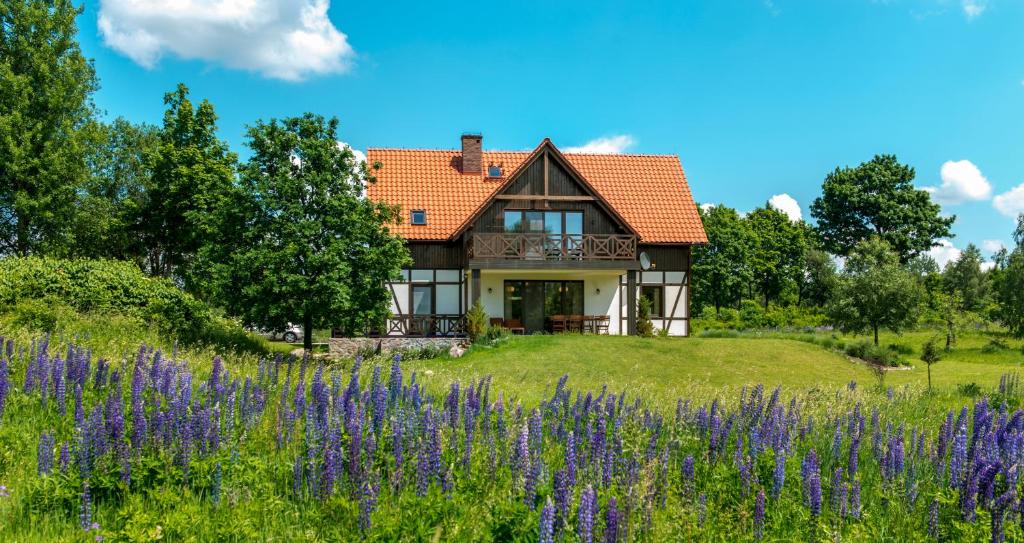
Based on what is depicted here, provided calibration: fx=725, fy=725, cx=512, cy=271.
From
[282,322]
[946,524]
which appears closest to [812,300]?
[282,322]

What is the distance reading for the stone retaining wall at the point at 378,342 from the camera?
84.2ft

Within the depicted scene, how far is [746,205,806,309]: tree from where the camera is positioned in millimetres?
53125

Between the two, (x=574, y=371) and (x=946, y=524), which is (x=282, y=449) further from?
(x=574, y=371)

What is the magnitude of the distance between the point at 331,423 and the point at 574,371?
14881 millimetres

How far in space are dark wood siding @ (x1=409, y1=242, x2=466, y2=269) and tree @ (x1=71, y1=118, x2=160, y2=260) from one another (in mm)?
12048

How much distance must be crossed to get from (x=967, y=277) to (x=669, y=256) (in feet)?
117

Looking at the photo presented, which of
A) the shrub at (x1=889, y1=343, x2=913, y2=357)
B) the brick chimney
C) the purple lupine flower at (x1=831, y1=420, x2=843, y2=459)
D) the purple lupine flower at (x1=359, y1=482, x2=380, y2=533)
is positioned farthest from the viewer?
the brick chimney

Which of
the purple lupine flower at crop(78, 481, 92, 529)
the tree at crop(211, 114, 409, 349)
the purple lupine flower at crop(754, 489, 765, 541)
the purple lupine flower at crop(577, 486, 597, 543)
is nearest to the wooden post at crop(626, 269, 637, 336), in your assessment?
the tree at crop(211, 114, 409, 349)

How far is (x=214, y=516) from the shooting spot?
4.96 m

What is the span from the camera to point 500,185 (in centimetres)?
2836

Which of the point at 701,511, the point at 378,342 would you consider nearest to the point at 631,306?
the point at 378,342

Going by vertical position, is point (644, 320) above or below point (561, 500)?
above

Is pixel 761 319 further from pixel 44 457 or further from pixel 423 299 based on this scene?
pixel 44 457

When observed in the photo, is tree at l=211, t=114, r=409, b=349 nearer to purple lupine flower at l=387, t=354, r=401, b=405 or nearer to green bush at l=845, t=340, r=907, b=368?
purple lupine flower at l=387, t=354, r=401, b=405
